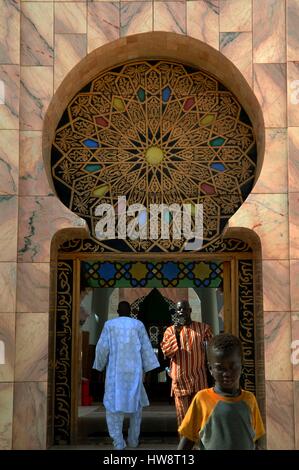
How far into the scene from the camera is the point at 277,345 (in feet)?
22.7

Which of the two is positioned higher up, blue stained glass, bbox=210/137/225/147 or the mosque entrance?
blue stained glass, bbox=210/137/225/147

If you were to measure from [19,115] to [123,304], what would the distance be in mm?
2017

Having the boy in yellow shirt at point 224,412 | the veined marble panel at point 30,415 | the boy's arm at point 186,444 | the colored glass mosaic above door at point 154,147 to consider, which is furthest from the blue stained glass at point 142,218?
the boy's arm at point 186,444

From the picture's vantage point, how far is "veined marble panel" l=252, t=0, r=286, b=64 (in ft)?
23.8

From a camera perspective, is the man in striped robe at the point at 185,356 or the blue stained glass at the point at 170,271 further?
the blue stained glass at the point at 170,271

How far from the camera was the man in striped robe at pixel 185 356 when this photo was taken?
728cm

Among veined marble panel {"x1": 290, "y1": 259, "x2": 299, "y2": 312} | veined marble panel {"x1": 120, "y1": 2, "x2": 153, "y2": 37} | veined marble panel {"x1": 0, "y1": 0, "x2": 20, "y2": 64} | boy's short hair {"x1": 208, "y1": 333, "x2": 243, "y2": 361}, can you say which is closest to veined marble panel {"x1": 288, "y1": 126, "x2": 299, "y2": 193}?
veined marble panel {"x1": 290, "y1": 259, "x2": 299, "y2": 312}

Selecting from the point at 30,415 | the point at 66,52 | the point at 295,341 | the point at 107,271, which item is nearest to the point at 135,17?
the point at 66,52

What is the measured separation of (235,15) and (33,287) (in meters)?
2.89

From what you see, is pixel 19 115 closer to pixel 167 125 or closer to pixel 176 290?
pixel 167 125

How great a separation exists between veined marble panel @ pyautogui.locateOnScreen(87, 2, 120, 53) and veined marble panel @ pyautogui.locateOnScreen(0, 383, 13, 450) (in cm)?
295

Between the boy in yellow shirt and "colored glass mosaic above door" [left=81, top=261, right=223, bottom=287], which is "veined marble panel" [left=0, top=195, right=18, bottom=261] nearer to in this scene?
"colored glass mosaic above door" [left=81, top=261, right=223, bottom=287]

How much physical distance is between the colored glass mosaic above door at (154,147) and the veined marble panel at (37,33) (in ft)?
1.87

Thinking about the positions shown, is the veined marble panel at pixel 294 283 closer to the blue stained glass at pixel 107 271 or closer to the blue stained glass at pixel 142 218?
the blue stained glass at pixel 142 218
